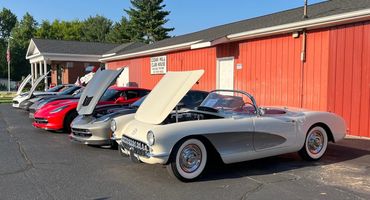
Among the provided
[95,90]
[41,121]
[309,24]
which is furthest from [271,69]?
[41,121]

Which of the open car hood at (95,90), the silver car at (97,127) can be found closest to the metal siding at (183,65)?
the open car hood at (95,90)

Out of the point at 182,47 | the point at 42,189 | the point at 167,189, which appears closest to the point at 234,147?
the point at 167,189

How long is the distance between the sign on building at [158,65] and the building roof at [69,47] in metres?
15.7

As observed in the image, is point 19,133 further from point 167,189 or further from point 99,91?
point 167,189

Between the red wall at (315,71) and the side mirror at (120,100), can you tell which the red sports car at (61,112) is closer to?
the side mirror at (120,100)

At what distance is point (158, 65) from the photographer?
2014 centimetres

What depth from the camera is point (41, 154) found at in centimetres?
784

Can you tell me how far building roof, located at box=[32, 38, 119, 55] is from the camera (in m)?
34.2

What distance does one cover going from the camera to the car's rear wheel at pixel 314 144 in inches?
281

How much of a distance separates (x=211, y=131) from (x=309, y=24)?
246 inches

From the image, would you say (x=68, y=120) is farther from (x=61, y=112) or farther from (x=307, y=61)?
(x=307, y=61)

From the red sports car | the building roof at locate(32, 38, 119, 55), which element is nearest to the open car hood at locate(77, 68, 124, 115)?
the red sports car

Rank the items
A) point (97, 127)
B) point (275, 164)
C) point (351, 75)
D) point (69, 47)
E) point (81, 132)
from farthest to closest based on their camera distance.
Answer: point (69, 47)
point (351, 75)
point (81, 132)
point (97, 127)
point (275, 164)

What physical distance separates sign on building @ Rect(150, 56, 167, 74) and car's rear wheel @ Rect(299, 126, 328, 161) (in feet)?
41.7
